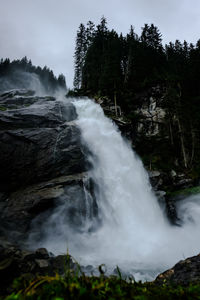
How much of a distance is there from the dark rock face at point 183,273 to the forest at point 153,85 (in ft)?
60.7

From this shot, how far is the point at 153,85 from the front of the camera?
100 feet

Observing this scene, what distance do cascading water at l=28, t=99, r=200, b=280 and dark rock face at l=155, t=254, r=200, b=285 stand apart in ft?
12.4

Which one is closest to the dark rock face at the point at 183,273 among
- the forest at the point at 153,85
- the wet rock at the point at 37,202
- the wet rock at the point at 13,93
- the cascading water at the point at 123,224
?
the cascading water at the point at 123,224

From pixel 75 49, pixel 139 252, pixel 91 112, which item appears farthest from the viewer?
pixel 75 49

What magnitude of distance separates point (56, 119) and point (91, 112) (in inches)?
239

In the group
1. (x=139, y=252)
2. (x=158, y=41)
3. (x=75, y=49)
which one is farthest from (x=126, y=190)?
(x=75, y=49)

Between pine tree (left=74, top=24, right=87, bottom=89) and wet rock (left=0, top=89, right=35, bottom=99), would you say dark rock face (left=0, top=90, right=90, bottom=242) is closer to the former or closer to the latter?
wet rock (left=0, top=89, right=35, bottom=99)

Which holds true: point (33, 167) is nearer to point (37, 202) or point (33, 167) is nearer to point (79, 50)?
point (37, 202)

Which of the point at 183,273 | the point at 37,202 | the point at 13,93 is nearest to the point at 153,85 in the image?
the point at 13,93

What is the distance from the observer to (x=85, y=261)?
9.16 metres

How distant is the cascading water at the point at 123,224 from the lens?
968 cm

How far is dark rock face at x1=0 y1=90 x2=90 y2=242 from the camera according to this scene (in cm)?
1237

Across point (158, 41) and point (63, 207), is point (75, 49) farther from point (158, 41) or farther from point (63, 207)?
point (63, 207)

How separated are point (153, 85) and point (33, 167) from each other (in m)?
25.6
